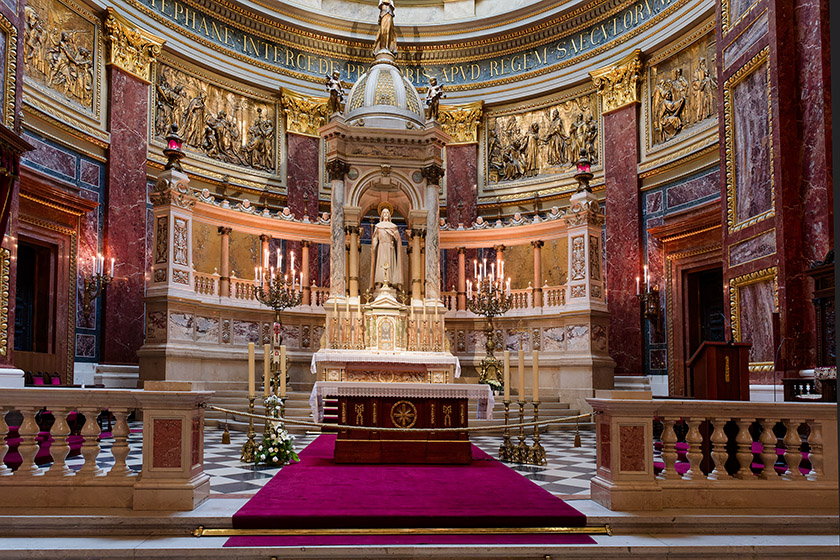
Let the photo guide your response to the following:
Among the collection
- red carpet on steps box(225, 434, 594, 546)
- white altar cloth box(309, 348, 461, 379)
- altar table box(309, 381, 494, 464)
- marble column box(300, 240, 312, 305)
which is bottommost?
red carpet on steps box(225, 434, 594, 546)

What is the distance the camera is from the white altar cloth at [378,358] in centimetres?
1241

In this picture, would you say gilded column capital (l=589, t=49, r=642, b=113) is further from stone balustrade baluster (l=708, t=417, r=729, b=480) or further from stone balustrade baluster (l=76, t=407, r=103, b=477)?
stone balustrade baluster (l=76, t=407, r=103, b=477)

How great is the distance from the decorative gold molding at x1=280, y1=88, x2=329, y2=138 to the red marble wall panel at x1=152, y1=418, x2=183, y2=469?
1449 centimetres

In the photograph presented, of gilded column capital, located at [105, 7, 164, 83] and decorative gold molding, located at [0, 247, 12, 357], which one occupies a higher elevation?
gilded column capital, located at [105, 7, 164, 83]

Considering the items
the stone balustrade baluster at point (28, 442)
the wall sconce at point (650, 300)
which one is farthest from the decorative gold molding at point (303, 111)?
the stone balustrade baluster at point (28, 442)

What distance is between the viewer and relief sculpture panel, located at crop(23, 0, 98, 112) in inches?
523

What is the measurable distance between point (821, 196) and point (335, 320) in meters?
8.06

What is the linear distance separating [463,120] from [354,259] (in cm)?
752

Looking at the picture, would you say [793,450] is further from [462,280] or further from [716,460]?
[462,280]

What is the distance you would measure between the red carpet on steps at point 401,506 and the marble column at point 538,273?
815 cm

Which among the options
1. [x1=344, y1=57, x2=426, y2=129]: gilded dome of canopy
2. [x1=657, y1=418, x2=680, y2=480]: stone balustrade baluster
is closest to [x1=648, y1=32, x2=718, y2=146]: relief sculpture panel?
[x1=344, y1=57, x2=426, y2=129]: gilded dome of canopy

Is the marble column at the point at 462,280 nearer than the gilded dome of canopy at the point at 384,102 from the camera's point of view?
No

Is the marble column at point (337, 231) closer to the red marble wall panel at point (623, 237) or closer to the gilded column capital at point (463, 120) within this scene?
the gilded column capital at point (463, 120)

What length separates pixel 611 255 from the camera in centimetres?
1672
